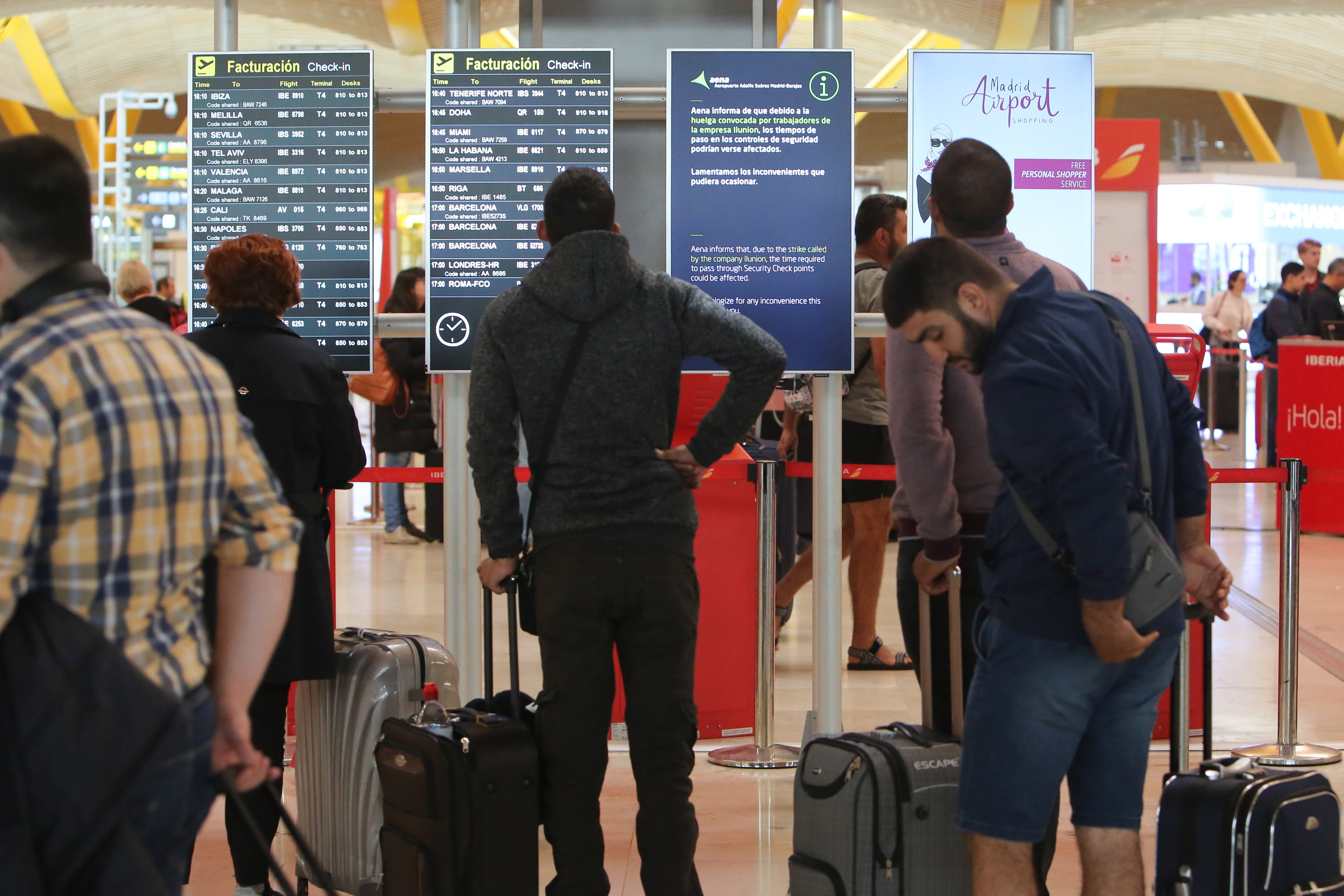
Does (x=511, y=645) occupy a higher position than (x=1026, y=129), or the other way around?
(x=1026, y=129)

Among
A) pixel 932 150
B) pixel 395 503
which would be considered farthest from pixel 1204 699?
pixel 395 503

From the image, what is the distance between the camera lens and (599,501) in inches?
108

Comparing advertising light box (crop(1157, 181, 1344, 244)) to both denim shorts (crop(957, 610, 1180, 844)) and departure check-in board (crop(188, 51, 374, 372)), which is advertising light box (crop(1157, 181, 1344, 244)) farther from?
denim shorts (crop(957, 610, 1180, 844))

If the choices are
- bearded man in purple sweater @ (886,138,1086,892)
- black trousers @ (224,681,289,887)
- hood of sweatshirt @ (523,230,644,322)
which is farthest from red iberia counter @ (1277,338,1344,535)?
black trousers @ (224,681,289,887)

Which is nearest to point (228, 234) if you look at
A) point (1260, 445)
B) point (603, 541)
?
point (603, 541)

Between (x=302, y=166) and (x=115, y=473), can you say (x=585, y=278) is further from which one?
Result: (x=302, y=166)

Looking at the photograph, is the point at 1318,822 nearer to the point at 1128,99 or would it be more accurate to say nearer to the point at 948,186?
the point at 948,186

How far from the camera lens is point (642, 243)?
4.23 metres

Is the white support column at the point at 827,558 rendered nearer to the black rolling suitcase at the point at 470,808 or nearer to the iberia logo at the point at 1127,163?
the black rolling suitcase at the point at 470,808

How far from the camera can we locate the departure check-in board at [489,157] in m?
4.04

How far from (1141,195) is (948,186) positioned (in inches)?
211

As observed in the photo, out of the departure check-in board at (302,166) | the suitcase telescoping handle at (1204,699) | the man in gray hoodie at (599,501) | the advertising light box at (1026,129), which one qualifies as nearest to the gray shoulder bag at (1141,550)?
the suitcase telescoping handle at (1204,699)

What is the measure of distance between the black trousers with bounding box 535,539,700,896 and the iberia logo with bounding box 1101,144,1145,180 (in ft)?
18.8

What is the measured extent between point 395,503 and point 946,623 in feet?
22.8
